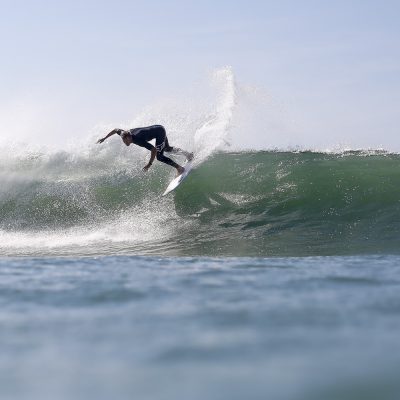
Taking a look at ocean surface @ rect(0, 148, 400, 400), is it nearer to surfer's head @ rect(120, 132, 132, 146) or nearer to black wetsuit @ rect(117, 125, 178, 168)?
black wetsuit @ rect(117, 125, 178, 168)

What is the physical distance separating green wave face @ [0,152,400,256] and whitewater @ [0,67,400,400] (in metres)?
0.05

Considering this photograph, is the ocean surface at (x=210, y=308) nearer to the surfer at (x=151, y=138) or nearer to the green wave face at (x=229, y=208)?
the green wave face at (x=229, y=208)

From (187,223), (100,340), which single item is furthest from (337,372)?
(187,223)

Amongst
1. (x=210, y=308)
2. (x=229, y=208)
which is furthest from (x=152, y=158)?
(x=210, y=308)

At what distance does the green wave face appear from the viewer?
35.4 feet

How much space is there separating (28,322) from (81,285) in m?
1.23

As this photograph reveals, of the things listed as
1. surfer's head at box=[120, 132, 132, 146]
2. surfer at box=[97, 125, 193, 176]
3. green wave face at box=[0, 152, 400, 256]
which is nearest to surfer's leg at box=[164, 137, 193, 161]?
surfer at box=[97, 125, 193, 176]

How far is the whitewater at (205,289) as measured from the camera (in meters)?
3.02

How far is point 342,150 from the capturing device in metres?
18.2

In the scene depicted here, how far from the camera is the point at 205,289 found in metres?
5.15

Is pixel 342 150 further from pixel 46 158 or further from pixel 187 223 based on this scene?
pixel 46 158

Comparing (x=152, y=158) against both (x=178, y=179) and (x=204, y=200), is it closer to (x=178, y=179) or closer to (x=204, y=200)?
(x=178, y=179)

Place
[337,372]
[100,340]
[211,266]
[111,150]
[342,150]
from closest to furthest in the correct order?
[337,372] < [100,340] < [211,266] < [111,150] < [342,150]

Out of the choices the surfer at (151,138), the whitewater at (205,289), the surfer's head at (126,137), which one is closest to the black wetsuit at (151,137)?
the surfer at (151,138)
